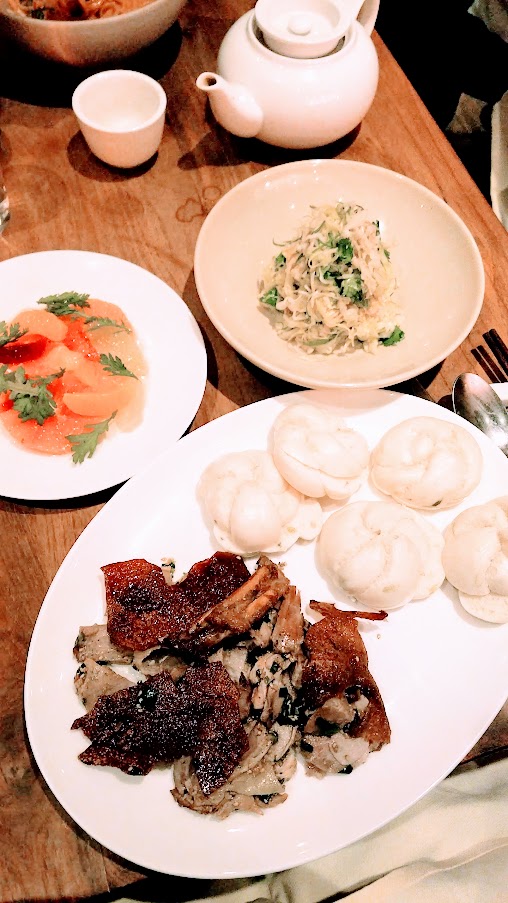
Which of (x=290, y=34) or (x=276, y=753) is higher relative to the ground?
(x=290, y=34)

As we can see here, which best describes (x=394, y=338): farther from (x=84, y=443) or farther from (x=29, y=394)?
(x=29, y=394)

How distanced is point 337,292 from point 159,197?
0.86 m

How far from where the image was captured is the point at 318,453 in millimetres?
1634

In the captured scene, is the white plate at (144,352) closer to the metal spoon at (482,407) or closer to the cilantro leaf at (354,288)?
the cilantro leaf at (354,288)

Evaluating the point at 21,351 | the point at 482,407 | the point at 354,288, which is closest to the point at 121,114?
the point at 21,351

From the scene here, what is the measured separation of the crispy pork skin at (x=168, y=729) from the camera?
4.44 ft

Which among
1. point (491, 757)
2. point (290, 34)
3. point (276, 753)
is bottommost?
point (491, 757)

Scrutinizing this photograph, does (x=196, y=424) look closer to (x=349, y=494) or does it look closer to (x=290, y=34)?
(x=349, y=494)

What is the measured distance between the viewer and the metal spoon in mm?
1860

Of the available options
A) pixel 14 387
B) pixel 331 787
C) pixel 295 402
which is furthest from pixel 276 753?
pixel 14 387

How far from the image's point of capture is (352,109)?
2.13 meters

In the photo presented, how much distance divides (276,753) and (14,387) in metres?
1.16

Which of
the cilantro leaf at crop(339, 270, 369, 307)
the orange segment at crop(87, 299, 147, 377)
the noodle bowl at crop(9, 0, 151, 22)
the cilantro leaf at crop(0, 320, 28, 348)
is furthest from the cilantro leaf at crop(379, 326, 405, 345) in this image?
the noodle bowl at crop(9, 0, 151, 22)

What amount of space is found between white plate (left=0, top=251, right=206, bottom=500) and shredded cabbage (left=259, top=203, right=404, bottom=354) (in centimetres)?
30
